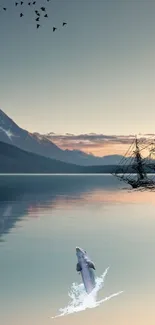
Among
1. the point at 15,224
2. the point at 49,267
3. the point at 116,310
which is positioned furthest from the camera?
the point at 15,224

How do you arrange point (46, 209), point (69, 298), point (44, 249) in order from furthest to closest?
1. point (46, 209)
2. point (44, 249)
3. point (69, 298)

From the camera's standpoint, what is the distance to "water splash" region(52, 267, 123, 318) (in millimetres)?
25656

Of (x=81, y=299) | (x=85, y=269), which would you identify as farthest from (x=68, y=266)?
(x=81, y=299)

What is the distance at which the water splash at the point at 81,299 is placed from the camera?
84.2 ft

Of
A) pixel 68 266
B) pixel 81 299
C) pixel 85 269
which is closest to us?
pixel 81 299

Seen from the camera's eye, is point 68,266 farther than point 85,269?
Yes

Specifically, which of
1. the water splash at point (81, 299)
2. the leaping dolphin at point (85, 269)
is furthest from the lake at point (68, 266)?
the leaping dolphin at point (85, 269)

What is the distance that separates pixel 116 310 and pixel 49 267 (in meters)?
11.3

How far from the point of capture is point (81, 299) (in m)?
26.7

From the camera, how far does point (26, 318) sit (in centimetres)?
2402

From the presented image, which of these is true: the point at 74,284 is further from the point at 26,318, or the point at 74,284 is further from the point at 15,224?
the point at 15,224

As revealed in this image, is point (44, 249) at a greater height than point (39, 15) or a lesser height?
lesser

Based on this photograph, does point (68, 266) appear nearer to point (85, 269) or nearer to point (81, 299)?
point (85, 269)

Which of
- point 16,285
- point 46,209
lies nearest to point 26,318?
point 16,285
